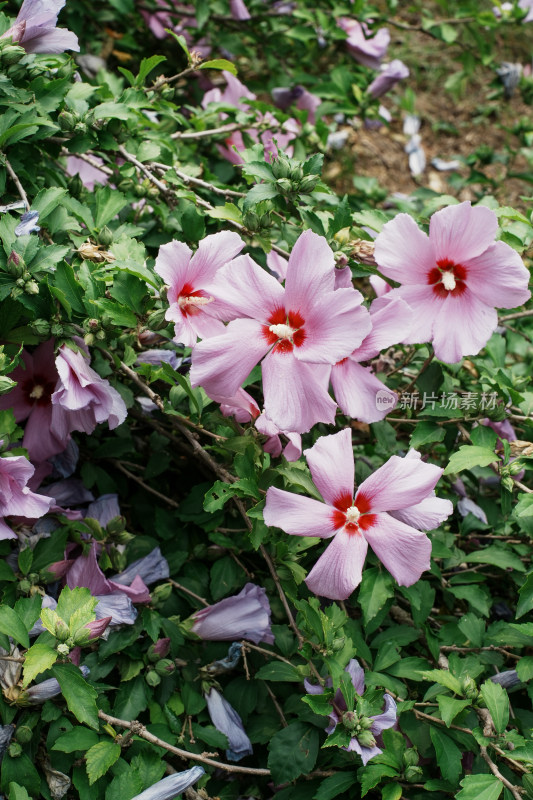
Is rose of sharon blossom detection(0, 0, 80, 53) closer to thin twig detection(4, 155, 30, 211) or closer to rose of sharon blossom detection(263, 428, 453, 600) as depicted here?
thin twig detection(4, 155, 30, 211)

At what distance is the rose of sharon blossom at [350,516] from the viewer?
1.34 meters

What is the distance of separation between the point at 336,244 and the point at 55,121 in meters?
0.79

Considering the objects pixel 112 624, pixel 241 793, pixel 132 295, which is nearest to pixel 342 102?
pixel 132 295

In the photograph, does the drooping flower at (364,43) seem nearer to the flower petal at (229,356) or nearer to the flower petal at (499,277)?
the flower petal at (499,277)

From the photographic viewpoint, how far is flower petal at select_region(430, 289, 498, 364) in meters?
1.48

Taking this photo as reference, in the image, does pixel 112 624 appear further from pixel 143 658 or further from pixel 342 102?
pixel 342 102

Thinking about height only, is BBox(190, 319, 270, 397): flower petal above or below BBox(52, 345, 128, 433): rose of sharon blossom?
above

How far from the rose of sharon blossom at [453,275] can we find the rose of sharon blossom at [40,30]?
2.81ft

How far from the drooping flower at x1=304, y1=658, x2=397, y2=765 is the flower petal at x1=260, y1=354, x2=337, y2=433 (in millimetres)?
557

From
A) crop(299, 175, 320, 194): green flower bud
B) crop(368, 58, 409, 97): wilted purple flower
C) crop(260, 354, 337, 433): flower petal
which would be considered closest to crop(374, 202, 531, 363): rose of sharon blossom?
crop(299, 175, 320, 194): green flower bud

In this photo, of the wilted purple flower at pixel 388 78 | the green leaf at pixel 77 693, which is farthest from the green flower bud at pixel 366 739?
the wilted purple flower at pixel 388 78

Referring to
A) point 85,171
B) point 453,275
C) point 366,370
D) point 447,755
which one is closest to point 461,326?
point 453,275

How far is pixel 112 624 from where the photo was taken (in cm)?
155

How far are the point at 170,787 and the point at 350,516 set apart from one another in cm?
59
